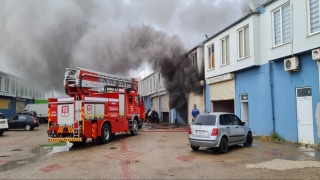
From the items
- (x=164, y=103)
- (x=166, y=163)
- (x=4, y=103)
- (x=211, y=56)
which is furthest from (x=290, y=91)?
(x=4, y=103)

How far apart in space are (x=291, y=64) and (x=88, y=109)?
8956 mm

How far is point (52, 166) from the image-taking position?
8242 mm

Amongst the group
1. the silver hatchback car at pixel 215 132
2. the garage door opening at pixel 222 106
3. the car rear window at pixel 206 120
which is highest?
the garage door opening at pixel 222 106

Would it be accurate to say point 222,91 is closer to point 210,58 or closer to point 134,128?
point 210,58

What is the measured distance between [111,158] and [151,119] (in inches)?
842

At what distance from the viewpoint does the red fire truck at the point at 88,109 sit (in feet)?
38.5

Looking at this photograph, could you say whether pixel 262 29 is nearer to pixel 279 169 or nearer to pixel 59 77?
pixel 279 169

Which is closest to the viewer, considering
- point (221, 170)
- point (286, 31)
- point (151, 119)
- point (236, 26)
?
point (221, 170)

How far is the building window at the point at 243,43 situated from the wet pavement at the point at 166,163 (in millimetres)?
5835

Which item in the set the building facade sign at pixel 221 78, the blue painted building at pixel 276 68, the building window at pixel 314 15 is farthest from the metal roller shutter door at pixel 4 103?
the building window at pixel 314 15

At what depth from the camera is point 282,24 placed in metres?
12.6

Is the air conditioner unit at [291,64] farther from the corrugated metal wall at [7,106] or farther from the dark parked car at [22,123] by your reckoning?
the corrugated metal wall at [7,106]

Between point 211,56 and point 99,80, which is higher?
point 211,56

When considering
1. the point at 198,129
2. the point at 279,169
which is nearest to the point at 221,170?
the point at 279,169
